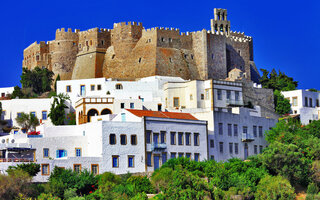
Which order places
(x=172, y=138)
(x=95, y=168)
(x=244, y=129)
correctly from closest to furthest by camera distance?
(x=95, y=168) → (x=172, y=138) → (x=244, y=129)

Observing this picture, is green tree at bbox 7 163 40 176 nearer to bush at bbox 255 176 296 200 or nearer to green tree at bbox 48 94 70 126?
green tree at bbox 48 94 70 126

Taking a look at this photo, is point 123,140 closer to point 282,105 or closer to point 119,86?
point 119,86

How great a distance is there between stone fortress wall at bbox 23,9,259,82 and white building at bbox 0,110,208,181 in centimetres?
1819

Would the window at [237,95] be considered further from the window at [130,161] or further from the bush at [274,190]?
the window at [130,161]

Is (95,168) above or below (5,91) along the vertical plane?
below

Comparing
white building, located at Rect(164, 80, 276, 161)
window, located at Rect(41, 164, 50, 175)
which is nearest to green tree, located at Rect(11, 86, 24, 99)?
white building, located at Rect(164, 80, 276, 161)

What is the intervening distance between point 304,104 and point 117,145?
2970 centimetres

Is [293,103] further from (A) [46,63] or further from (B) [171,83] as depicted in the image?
(A) [46,63]

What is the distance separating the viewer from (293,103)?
76562mm

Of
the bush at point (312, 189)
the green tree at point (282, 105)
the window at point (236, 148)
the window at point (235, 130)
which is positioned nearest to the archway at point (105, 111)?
the window at point (235, 130)

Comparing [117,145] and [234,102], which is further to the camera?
[234,102]

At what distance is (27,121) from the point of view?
226 ft

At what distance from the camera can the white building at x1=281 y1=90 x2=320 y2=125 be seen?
74.6 meters

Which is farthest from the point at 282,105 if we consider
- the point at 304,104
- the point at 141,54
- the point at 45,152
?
the point at 45,152
